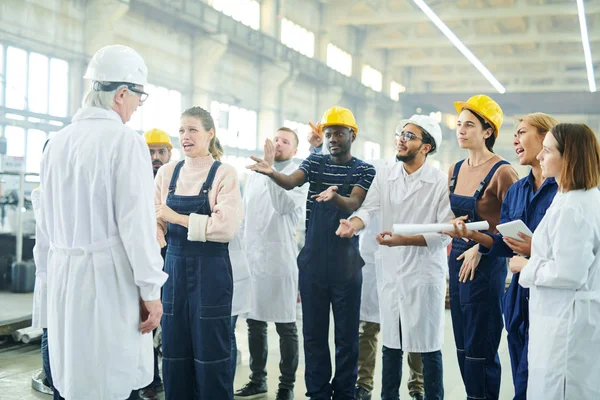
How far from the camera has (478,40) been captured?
42.8ft

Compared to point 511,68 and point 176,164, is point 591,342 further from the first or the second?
point 511,68

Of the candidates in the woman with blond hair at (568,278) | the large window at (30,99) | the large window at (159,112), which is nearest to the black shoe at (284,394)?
the woman with blond hair at (568,278)

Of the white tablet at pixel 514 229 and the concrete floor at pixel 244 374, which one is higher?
the white tablet at pixel 514 229

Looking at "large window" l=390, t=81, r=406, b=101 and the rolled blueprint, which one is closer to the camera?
the rolled blueprint

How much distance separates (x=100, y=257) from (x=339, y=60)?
39.8 ft

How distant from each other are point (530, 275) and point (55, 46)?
7230 millimetres

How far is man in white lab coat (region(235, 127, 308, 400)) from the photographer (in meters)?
4.03

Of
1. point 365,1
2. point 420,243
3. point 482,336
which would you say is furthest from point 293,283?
point 365,1

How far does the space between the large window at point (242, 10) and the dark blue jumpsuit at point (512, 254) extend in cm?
866

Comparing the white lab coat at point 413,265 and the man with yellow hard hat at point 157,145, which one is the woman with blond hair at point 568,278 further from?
the man with yellow hard hat at point 157,145

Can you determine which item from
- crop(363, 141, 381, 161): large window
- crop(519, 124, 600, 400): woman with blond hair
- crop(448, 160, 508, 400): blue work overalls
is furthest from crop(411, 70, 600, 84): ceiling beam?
crop(519, 124, 600, 400): woman with blond hair

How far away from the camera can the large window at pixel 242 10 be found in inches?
419

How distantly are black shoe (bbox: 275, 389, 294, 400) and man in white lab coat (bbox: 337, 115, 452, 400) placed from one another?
719mm

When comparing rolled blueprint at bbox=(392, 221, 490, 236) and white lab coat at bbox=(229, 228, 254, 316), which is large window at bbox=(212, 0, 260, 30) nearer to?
white lab coat at bbox=(229, 228, 254, 316)
